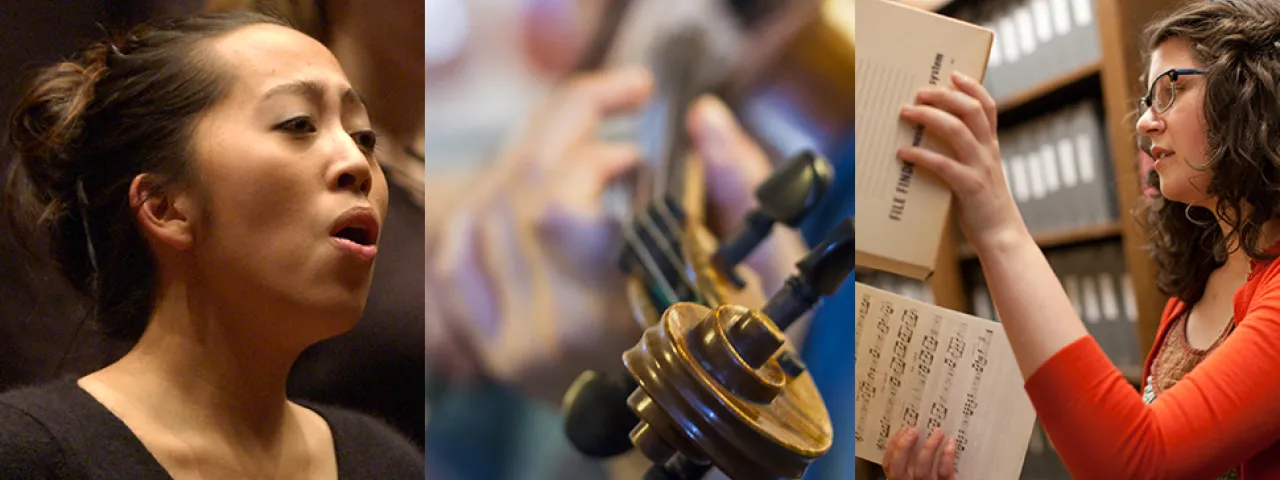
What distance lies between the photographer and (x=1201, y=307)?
59.0 inches

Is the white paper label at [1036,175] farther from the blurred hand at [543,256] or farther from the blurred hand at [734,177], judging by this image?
the blurred hand at [543,256]

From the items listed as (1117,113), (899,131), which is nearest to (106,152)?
(899,131)

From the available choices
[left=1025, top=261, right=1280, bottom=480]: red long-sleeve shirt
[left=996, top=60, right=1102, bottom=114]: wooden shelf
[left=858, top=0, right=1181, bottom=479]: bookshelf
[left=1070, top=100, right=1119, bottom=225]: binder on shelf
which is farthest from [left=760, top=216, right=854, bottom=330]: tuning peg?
[left=1070, top=100, right=1119, bottom=225]: binder on shelf

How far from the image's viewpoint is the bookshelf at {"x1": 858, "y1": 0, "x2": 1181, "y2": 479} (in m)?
2.34

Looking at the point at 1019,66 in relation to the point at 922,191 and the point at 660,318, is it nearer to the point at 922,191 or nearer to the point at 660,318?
the point at 922,191

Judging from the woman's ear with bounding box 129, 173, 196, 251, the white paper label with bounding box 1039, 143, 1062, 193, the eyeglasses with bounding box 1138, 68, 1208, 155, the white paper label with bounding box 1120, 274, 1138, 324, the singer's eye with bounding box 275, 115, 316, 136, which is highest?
the eyeglasses with bounding box 1138, 68, 1208, 155

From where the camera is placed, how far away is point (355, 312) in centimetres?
95

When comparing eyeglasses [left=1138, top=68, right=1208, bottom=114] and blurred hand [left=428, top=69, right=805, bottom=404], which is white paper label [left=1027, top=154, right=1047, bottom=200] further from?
blurred hand [left=428, top=69, right=805, bottom=404]

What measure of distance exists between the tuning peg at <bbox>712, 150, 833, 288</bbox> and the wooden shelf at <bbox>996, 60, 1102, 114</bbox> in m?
1.54

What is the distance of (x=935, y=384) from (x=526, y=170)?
73 cm

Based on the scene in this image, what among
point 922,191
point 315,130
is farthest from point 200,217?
point 922,191

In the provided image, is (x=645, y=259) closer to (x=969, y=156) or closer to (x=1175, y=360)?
(x=969, y=156)

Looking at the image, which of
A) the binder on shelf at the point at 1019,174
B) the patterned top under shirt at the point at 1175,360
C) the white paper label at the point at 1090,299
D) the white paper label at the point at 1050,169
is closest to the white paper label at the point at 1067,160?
the white paper label at the point at 1050,169

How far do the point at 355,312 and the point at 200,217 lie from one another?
17cm
